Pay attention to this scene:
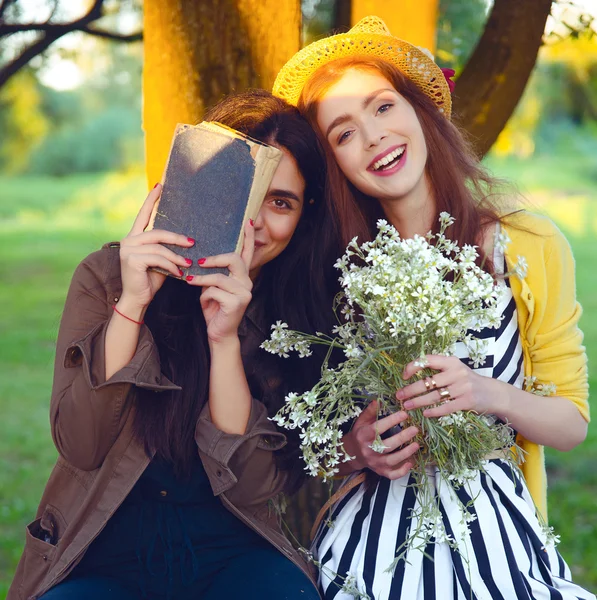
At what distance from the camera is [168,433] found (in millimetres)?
2523

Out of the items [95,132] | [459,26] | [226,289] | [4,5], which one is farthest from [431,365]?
[95,132]

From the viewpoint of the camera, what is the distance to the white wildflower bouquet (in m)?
2.10

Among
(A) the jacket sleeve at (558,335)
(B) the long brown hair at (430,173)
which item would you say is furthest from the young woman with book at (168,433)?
(A) the jacket sleeve at (558,335)

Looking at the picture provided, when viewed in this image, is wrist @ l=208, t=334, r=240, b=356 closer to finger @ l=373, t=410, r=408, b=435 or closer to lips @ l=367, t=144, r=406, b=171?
finger @ l=373, t=410, r=408, b=435

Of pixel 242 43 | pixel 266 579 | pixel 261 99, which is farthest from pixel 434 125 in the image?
pixel 266 579

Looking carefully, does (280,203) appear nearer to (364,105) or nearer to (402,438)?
(364,105)

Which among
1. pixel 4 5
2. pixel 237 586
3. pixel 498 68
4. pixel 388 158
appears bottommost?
pixel 237 586

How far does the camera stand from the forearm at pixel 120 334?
237 cm

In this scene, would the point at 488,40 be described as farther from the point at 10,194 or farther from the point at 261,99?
the point at 10,194

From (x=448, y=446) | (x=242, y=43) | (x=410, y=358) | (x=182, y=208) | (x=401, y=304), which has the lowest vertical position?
(x=448, y=446)

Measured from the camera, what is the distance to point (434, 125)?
2.83m

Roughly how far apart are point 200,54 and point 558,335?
1617 mm

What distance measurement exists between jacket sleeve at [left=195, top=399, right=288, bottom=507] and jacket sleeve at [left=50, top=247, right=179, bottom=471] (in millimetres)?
201

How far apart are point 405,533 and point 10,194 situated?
72.9 feet
